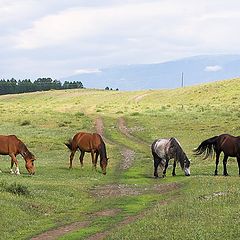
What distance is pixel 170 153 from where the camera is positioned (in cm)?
2898

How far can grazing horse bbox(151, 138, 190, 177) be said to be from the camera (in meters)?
28.7

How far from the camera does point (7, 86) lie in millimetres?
184750

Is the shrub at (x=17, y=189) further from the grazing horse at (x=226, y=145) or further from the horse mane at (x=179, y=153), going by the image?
the grazing horse at (x=226, y=145)

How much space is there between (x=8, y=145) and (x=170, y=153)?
8120mm

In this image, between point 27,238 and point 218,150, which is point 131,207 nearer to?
point 27,238

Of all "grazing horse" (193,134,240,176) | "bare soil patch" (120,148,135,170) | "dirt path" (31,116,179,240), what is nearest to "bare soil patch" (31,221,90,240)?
"dirt path" (31,116,179,240)

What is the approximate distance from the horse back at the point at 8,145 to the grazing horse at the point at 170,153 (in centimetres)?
709

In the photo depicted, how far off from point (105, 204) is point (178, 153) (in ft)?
26.0

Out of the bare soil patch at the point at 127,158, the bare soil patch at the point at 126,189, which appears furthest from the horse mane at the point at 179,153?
the bare soil patch at the point at 127,158

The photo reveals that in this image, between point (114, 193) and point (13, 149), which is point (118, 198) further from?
point (13, 149)

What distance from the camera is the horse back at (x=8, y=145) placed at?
28.0 meters

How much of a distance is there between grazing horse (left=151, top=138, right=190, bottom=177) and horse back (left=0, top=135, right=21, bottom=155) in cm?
709

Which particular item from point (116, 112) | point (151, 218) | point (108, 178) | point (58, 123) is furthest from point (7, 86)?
point (151, 218)

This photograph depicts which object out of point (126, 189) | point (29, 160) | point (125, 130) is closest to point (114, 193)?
point (126, 189)
